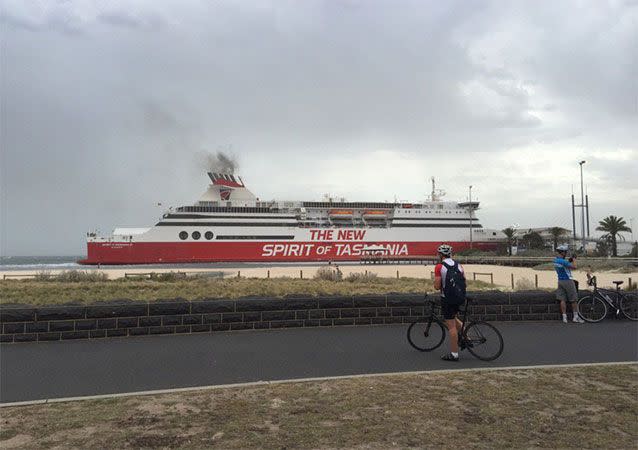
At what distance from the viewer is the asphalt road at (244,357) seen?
16.2 ft

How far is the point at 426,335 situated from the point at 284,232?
54.4m

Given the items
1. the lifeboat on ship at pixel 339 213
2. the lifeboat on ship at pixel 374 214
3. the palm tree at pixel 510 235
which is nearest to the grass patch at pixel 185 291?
the lifeboat on ship at pixel 339 213

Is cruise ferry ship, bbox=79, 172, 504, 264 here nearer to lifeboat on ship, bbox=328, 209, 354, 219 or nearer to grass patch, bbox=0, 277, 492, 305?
lifeboat on ship, bbox=328, 209, 354, 219

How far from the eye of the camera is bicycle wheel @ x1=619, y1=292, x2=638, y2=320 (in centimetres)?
927

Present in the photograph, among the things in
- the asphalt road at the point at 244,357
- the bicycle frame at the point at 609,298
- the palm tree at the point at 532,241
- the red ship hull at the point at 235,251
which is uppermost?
the palm tree at the point at 532,241

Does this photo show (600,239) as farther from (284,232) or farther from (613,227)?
(284,232)

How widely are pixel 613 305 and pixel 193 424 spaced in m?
9.10

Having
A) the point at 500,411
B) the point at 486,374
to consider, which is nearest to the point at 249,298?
the point at 486,374

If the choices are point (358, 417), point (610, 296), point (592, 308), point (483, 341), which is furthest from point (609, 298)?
point (358, 417)

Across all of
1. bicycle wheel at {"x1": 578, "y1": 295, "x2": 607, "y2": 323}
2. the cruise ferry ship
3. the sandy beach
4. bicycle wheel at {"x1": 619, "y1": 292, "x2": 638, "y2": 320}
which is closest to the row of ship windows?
the cruise ferry ship

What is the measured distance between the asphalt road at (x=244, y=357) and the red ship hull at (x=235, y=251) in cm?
5128

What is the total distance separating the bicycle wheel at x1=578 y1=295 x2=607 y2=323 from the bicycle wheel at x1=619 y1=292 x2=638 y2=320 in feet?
1.51

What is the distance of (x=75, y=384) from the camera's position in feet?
15.8

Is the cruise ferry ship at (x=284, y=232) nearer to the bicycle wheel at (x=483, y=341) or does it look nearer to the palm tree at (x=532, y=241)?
the palm tree at (x=532, y=241)
